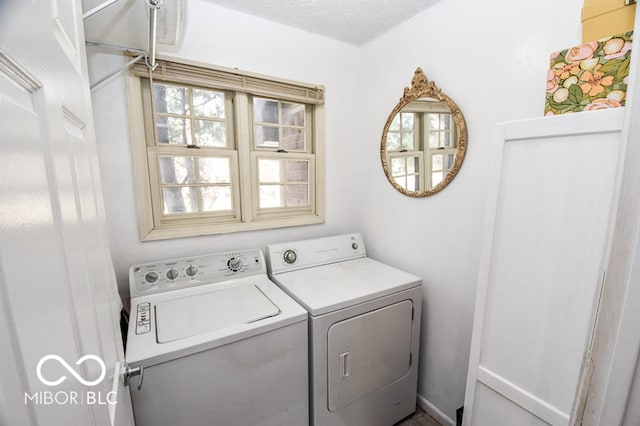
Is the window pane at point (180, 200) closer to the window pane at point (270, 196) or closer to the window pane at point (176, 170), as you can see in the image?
the window pane at point (176, 170)

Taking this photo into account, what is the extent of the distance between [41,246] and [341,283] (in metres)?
1.49

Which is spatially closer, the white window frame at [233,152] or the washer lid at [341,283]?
the washer lid at [341,283]

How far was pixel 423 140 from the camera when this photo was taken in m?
1.78

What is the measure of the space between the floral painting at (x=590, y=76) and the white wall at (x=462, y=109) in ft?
0.93

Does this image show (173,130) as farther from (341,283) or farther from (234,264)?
(341,283)

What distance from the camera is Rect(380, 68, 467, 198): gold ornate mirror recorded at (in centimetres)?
162

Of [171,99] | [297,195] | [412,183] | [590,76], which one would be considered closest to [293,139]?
[297,195]

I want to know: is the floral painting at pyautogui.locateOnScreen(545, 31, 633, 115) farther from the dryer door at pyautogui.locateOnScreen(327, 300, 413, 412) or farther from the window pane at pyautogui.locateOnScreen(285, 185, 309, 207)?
the window pane at pyautogui.locateOnScreen(285, 185, 309, 207)

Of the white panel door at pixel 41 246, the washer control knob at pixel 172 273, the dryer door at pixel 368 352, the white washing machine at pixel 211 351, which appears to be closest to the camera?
the white panel door at pixel 41 246

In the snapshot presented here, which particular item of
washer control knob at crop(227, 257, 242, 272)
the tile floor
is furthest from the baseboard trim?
washer control knob at crop(227, 257, 242, 272)

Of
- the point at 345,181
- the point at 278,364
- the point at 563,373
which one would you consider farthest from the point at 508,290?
the point at 345,181

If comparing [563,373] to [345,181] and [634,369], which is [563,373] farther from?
[345,181]

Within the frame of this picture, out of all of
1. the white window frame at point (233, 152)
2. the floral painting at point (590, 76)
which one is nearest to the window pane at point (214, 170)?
the white window frame at point (233, 152)

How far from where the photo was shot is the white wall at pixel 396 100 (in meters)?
1.37
